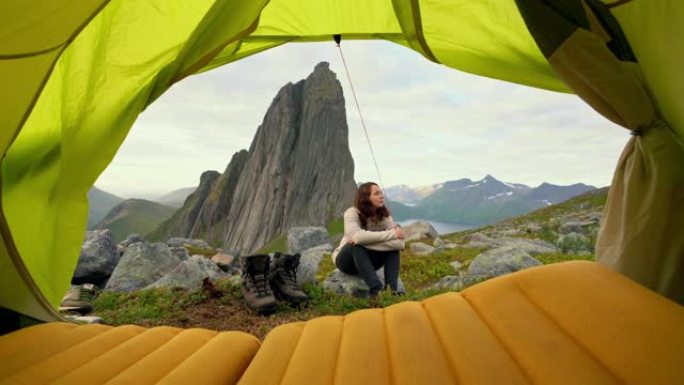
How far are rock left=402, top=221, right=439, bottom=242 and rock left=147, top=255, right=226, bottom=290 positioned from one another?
1038 centimetres

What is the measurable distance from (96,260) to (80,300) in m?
3.46

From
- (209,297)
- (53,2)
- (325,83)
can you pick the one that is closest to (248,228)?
(325,83)

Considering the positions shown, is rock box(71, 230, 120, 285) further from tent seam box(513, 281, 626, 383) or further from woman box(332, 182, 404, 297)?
tent seam box(513, 281, 626, 383)

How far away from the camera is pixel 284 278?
5.79 m

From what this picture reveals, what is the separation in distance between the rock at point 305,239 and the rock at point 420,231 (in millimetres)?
4759

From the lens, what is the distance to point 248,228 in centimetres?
5775

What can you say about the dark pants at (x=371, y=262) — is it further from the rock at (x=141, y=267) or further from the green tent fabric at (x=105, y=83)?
the rock at (x=141, y=267)

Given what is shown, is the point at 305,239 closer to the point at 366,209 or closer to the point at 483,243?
the point at 483,243

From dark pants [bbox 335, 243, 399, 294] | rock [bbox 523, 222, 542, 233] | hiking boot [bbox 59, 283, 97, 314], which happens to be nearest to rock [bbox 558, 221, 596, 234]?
rock [bbox 523, 222, 542, 233]

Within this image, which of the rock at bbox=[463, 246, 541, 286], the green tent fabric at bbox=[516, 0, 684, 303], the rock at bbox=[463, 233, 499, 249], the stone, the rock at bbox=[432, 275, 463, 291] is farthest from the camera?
the stone

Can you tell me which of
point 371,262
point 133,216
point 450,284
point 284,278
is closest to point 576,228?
point 450,284

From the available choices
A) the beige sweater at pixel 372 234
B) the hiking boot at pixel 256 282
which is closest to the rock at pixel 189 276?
the hiking boot at pixel 256 282

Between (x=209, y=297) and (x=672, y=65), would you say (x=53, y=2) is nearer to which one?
(x=672, y=65)

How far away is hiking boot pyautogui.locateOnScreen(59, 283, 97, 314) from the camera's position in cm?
534
